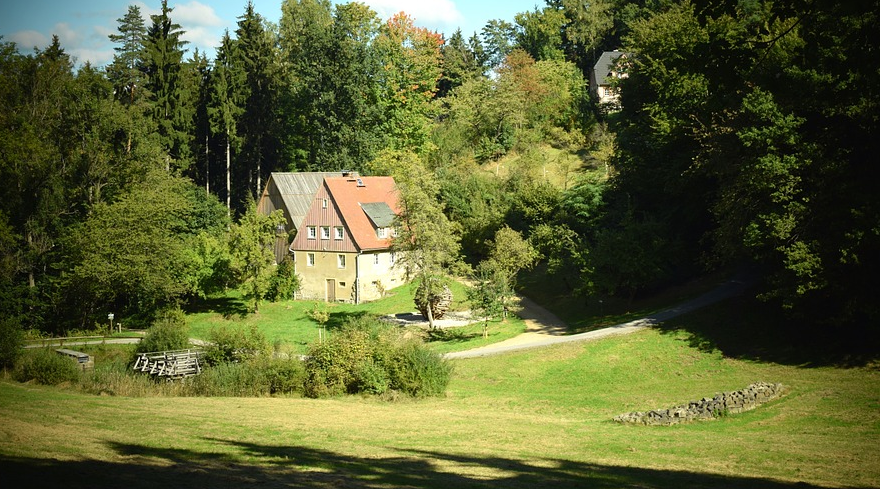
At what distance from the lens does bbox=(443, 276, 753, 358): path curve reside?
32781mm

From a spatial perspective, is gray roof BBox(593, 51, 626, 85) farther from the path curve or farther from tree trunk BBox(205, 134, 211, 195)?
the path curve

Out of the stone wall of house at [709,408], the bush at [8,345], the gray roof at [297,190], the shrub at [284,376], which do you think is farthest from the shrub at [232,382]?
the gray roof at [297,190]

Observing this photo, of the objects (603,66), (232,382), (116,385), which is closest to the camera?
(116,385)

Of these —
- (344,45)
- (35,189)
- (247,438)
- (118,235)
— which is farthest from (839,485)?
(344,45)

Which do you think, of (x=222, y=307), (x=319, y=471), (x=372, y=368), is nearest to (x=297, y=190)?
(x=222, y=307)

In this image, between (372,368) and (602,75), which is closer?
(372,368)

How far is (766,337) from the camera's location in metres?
29.4

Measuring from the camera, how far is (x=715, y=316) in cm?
3222

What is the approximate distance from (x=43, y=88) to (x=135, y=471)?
149 ft

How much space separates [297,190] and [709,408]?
42.6 meters

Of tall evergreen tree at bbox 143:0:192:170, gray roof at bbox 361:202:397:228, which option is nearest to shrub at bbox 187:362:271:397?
gray roof at bbox 361:202:397:228

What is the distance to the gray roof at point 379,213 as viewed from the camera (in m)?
51.1

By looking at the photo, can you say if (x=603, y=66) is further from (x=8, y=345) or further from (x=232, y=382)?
(x=8, y=345)

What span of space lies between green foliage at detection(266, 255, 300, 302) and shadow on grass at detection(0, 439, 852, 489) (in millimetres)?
36657
